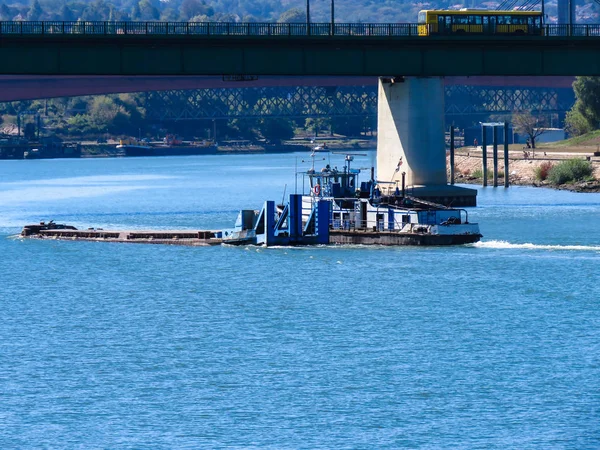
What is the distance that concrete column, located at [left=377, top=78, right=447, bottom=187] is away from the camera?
107 m

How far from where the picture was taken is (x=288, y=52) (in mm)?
97062

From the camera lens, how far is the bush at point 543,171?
14575 cm

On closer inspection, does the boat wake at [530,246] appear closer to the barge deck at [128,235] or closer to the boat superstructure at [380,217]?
the boat superstructure at [380,217]

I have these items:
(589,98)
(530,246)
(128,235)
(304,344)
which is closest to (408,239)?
→ (530,246)

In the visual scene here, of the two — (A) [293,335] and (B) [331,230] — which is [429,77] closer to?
(B) [331,230]

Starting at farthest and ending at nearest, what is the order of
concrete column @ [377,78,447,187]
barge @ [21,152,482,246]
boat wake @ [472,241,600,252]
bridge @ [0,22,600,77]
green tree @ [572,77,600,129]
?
1. green tree @ [572,77,600,129]
2. concrete column @ [377,78,447,187]
3. bridge @ [0,22,600,77]
4. barge @ [21,152,482,246]
5. boat wake @ [472,241,600,252]

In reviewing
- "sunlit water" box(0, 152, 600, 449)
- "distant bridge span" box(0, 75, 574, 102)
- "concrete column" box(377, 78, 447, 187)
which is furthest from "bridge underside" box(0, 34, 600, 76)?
"distant bridge span" box(0, 75, 574, 102)

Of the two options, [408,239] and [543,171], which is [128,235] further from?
[543,171]

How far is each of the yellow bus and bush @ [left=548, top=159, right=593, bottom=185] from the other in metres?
36.6

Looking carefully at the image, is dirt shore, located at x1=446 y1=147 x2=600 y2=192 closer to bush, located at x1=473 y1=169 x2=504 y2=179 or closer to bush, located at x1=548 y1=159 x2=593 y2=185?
bush, located at x1=473 y1=169 x2=504 y2=179

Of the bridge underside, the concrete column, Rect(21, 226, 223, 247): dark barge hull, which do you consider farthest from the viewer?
the concrete column

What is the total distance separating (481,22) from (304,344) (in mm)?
53624

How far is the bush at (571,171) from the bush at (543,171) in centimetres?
466

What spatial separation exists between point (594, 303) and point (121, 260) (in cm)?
2994
